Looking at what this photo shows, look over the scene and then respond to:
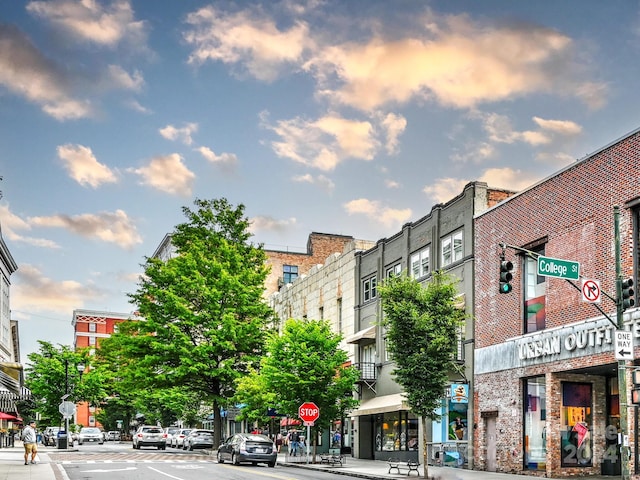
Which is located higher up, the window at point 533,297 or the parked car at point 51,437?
the window at point 533,297

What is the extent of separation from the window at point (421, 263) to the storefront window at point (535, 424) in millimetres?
9365

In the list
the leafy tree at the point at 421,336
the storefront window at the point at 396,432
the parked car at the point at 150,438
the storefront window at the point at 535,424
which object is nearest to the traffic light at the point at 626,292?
the leafy tree at the point at 421,336

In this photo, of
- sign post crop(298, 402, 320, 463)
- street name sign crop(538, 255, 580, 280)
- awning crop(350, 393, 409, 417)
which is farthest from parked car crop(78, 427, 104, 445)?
street name sign crop(538, 255, 580, 280)

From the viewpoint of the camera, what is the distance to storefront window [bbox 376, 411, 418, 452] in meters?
38.3

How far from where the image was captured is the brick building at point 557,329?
2595 centimetres

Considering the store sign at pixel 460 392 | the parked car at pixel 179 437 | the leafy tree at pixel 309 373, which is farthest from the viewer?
the parked car at pixel 179 437

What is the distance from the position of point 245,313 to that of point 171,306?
4.71 metres

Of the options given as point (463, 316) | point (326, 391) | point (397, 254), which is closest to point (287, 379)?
point (326, 391)

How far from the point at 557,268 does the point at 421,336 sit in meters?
8.39

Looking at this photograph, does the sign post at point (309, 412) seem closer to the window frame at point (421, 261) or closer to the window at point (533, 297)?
the window frame at point (421, 261)

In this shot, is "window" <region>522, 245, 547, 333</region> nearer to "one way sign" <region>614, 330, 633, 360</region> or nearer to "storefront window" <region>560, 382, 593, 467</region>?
"storefront window" <region>560, 382, 593, 467</region>

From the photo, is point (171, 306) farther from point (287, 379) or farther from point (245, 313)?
point (287, 379)

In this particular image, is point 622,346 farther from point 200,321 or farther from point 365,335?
point 200,321

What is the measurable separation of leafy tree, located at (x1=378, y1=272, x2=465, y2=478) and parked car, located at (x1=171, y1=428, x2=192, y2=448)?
34304 mm
